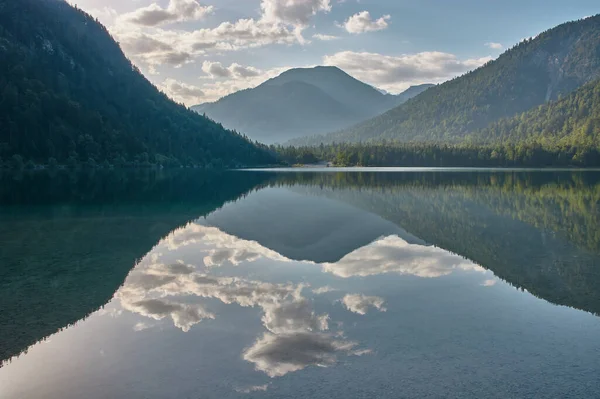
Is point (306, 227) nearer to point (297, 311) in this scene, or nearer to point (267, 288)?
point (267, 288)

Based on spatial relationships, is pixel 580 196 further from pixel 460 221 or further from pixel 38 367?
pixel 38 367

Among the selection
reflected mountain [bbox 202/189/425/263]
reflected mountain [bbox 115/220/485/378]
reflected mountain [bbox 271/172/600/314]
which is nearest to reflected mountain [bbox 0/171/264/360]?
reflected mountain [bbox 115/220/485/378]

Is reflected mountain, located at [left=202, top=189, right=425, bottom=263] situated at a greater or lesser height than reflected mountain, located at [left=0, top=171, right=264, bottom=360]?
lesser

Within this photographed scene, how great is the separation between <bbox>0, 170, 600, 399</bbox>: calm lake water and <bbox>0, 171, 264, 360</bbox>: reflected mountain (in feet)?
0.44

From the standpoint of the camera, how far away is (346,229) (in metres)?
45.4

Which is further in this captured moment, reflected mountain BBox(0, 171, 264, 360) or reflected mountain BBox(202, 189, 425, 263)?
reflected mountain BBox(202, 189, 425, 263)

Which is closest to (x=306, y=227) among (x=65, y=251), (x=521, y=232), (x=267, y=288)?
(x=521, y=232)

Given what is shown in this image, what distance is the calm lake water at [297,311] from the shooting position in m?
13.6

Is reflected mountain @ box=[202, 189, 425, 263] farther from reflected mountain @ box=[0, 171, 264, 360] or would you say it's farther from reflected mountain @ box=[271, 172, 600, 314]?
reflected mountain @ box=[0, 171, 264, 360]

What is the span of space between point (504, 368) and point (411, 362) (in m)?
2.66

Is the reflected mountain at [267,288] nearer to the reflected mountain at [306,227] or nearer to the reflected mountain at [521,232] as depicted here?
the reflected mountain at [306,227]

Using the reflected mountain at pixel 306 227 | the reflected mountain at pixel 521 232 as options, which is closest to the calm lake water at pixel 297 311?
the reflected mountain at pixel 521 232

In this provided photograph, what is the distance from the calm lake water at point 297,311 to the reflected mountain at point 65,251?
5.3 inches

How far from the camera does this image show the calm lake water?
44.8ft
